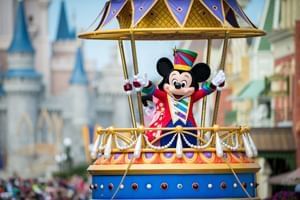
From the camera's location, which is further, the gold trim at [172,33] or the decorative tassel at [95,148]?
the decorative tassel at [95,148]

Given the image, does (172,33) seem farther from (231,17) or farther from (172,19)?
(231,17)

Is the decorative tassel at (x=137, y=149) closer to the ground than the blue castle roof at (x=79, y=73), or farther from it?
farther from it

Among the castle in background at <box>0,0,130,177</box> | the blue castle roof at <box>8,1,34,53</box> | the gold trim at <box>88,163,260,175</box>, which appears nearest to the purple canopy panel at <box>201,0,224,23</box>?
the gold trim at <box>88,163,260,175</box>

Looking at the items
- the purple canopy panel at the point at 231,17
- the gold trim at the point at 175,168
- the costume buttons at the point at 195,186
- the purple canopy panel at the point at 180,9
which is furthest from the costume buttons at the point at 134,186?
the purple canopy panel at the point at 231,17

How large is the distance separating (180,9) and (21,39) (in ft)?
566

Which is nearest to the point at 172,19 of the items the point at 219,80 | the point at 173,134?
the point at 219,80

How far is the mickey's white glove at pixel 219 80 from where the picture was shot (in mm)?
16253

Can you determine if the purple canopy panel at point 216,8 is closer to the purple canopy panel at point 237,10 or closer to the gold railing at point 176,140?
the purple canopy panel at point 237,10

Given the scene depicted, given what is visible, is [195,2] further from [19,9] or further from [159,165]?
[19,9]

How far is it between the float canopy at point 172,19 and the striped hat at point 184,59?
0.57 ft

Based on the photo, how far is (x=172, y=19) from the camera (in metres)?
16.2

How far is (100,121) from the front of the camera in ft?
642

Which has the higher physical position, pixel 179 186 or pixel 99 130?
pixel 99 130

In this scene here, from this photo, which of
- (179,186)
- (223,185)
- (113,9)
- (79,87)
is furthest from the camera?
(79,87)
